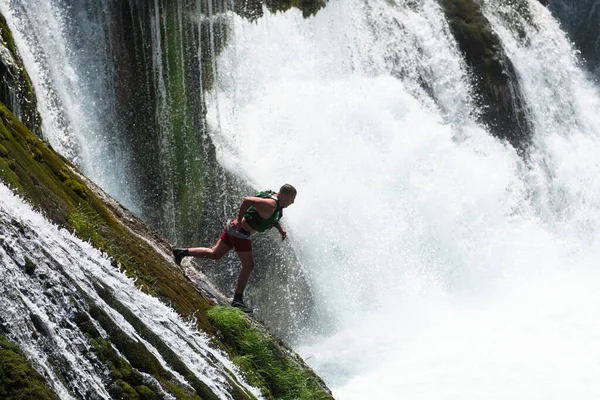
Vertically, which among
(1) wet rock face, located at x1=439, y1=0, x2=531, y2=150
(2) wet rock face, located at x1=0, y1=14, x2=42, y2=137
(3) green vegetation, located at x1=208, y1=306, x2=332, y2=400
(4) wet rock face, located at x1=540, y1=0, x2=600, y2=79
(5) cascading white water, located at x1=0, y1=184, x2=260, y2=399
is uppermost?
(4) wet rock face, located at x1=540, y1=0, x2=600, y2=79

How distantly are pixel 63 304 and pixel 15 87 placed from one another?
19.5 feet

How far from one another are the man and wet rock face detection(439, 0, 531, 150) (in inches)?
421

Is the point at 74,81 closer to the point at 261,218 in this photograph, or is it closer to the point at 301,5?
the point at 301,5

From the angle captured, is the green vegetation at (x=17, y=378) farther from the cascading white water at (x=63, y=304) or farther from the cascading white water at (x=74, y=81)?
the cascading white water at (x=74, y=81)

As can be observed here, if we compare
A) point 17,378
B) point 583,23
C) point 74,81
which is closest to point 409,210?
point 74,81

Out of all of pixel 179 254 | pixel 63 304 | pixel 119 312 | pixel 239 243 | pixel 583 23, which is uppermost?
pixel 583 23

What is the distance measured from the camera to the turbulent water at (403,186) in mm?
11859

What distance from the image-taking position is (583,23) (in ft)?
70.7

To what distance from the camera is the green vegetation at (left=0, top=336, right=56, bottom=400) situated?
3.69m

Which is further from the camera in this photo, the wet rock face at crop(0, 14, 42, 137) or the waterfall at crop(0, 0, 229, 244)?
the waterfall at crop(0, 0, 229, 244)

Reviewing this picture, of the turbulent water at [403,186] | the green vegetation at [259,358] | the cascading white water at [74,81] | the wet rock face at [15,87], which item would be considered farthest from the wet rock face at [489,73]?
the green vegetation at [259,358]

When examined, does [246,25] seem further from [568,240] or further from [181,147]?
[568,240]

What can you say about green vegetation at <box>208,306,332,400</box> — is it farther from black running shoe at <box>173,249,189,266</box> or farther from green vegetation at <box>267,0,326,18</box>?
green vegetation at <box>267,0,326,18</box>

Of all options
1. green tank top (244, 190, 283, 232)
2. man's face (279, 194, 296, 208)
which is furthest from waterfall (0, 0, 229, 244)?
man's face (279, 194, 296, 208)
